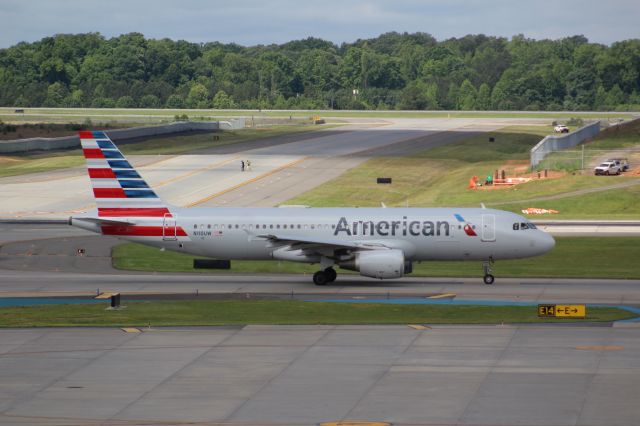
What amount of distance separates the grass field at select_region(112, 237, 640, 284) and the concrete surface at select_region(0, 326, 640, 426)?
16.6 m

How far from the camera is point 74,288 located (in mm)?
52625

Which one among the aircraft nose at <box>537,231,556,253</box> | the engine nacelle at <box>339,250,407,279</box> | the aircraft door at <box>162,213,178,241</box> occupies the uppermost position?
the aircraft door at <box>162,213,178,241</box>

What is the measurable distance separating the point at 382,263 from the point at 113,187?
13.6 metres

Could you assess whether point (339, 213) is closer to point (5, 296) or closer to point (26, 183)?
point (5, 296)

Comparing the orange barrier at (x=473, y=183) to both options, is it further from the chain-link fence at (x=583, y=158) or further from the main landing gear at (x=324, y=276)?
the main landing gear at (x=324, y=276)

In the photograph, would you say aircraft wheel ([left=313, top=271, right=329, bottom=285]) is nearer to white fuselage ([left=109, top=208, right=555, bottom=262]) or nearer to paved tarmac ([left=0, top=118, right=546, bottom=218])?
white fuselage ([left=109, top=208, right=555, bottom=262])

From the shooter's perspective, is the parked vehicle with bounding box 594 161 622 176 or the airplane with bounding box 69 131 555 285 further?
the parked vehicle with bounding box 594 161 622 176

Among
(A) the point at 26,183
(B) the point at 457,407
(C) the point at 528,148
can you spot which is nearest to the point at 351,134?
(C) the point at 528,148

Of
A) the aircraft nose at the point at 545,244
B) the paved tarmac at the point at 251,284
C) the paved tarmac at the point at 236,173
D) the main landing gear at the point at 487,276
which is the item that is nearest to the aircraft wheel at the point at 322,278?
the paved tarmac at the point at 251,284

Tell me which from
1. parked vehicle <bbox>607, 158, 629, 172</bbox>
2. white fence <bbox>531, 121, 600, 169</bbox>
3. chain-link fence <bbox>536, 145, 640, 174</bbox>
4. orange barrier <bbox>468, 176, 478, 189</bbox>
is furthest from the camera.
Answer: white fence <bbox>531, 121, 600, 169</bbox>

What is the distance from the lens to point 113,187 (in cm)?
5384

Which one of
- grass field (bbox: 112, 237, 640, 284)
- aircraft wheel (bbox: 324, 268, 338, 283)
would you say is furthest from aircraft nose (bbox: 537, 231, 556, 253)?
aircraft wheel (bbox: 324, 268, 338, 283)

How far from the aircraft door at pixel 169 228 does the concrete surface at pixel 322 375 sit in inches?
496

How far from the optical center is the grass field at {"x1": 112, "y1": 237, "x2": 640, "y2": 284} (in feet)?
190
